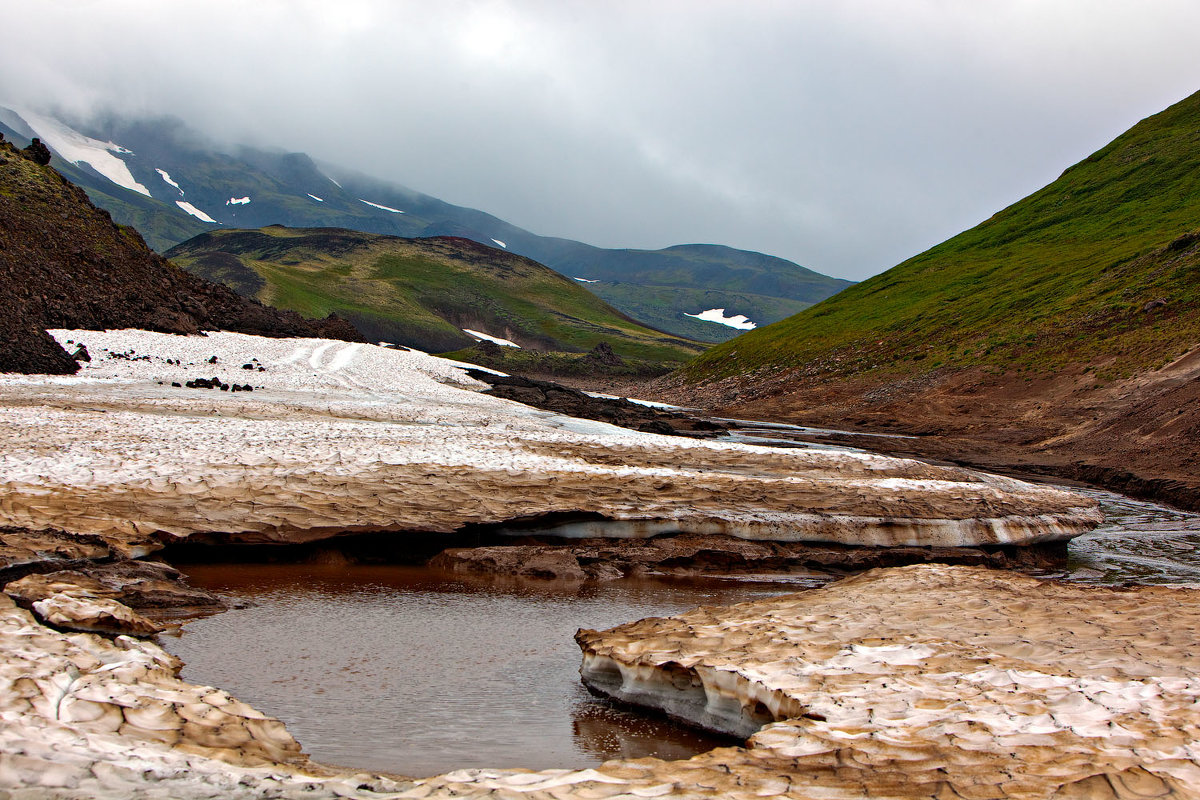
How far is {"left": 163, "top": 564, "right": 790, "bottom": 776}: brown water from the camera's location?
7.51 metres

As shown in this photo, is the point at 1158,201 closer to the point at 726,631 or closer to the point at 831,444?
the point at 831,444

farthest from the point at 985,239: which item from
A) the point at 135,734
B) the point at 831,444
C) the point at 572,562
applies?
the point at 135,734

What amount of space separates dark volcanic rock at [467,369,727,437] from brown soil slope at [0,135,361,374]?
1774cm

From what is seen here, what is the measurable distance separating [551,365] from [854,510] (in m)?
79.3

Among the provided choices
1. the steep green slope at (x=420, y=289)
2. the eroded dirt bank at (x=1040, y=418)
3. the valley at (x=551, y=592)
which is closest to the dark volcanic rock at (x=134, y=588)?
the valley at (x=551, y=592)

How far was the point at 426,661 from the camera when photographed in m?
9.80

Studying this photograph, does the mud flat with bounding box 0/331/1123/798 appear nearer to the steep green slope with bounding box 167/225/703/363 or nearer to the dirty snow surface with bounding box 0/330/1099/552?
the dirty snow surface with bounding box 0/330/1099/552

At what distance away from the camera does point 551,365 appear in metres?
95.6

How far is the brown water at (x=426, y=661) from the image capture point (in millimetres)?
7508

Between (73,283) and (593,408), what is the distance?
89.3 ft

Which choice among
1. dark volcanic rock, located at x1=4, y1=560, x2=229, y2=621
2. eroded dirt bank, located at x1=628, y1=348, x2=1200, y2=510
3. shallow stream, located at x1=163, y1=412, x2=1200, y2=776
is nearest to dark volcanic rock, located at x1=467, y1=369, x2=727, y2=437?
eroded dirt bank, located at x1=628, y1=348, x2=1200, y2=510

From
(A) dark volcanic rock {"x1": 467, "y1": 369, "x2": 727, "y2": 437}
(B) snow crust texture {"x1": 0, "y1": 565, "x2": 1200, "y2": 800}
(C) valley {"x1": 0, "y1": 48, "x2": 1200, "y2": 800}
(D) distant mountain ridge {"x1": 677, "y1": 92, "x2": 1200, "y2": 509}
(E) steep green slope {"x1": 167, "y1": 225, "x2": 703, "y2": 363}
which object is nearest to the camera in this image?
(B) snow crust texture {"x1": 0, "y1": 565, "x2": 1200, "y2": 800}

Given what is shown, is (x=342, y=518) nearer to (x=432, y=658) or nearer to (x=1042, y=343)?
(x=432, y=658)

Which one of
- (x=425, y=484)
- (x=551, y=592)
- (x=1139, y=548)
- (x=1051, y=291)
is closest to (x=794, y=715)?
(x=551, y=592)
